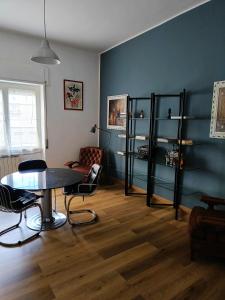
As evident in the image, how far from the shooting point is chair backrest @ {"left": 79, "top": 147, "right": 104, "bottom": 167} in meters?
4.63

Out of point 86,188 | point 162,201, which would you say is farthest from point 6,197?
point 162,201

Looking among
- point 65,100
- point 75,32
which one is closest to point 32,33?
point 75,32

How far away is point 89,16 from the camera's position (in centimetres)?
322

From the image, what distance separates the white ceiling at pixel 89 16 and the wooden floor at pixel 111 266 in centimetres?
309

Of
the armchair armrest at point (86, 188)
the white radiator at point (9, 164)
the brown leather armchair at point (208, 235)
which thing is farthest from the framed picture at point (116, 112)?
the brown leather armchair at point (208, 235)

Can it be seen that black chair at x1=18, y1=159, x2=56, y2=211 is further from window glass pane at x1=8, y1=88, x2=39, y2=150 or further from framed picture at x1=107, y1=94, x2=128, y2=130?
framed picture at x1=107, y1=94, x2=128, y2=130

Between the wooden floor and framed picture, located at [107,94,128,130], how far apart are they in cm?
220

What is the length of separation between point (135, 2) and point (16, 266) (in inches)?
138

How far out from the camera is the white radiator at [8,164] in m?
4.06

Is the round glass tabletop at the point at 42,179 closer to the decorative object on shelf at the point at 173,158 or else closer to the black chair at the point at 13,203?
the black chair at the point at 13,203

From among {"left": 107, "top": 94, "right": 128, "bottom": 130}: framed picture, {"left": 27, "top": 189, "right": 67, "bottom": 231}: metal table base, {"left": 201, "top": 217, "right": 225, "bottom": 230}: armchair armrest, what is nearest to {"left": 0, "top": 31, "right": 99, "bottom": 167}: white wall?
{"left": 107, "top": 94, "right": 128, "bottom": 130}: framed picture

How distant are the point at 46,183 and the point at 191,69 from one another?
2595 millimetres

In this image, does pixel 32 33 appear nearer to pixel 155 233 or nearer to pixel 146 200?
pixel 146 200

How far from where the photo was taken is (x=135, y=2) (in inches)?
112
